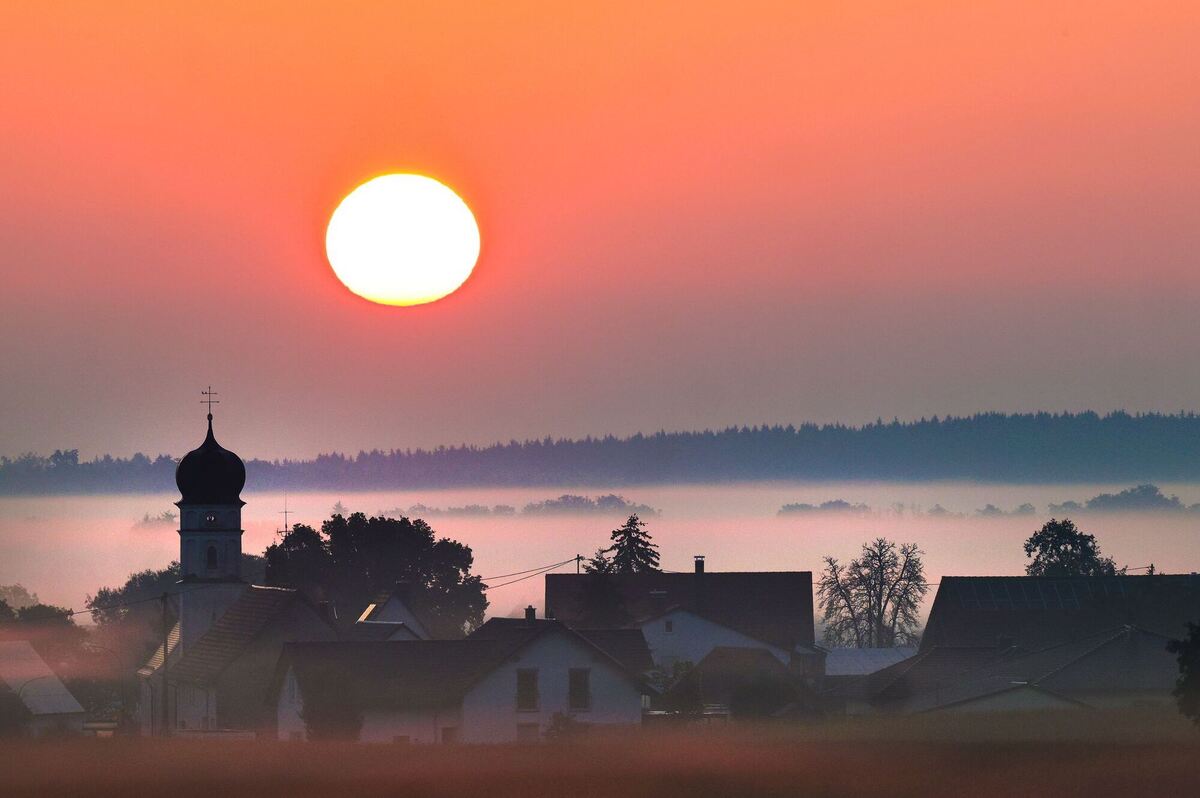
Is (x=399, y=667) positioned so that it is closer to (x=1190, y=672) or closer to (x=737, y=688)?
(x=737, y=688)

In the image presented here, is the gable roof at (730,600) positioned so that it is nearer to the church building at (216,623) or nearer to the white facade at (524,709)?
the church building at (216,623)

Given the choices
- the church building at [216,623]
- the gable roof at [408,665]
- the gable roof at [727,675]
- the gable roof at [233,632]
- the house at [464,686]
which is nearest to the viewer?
the house at [464,686]

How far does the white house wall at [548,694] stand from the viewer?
243 ft

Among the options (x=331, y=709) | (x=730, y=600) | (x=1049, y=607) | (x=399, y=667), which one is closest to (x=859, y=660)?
(x=730, y=600)

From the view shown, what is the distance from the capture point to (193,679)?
311 ft

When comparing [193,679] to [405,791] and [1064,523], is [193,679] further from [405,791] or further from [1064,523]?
[1064,523]

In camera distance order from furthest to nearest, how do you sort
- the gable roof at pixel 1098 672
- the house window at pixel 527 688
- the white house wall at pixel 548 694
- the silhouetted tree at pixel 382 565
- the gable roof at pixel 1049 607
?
the silhouetted tree at pixel 382 565 < the gable roof at pixel 1049 607 < the gable roof at pixel 1098 672 < the house window at pixel 527 688 < the white house wall at pixel 548 694

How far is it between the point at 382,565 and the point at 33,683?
4532cm

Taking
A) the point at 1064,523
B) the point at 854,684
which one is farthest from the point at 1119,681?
the point at 1064,523

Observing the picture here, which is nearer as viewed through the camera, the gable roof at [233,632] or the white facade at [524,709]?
the white facade at [524,709]

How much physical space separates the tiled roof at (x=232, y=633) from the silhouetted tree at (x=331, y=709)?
19974 millimetres

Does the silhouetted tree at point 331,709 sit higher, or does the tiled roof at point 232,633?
the tiled roof at point 232,633

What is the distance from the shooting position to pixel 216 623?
98250 millimetres

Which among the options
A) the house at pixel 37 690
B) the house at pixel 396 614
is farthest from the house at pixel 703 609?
the house at pixel 37 690
